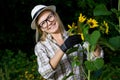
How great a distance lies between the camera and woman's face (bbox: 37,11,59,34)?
3.27 metres

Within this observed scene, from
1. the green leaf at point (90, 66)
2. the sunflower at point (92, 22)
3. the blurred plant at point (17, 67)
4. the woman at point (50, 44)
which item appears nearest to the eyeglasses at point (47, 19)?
the woman at point (50, 44)

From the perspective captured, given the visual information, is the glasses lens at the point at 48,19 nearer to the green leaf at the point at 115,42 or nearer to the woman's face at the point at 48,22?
the woman's face at the point at 48,22

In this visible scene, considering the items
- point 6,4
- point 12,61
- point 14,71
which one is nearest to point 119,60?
point 14,71

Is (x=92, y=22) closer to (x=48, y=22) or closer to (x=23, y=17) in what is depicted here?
(x=48, y=22)

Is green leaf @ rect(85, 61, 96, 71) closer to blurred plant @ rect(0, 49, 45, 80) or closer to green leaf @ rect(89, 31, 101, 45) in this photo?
green leaf @ rect(89, 31, 101, 45)

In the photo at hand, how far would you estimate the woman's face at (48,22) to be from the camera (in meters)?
3.27

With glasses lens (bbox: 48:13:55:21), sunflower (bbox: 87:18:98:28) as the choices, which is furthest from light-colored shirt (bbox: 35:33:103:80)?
sunflower (bbox: 87:18:98:28)

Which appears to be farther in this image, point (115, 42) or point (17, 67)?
point (17, 67)

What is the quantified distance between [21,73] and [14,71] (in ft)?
0.47

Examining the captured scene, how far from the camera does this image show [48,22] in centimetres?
328

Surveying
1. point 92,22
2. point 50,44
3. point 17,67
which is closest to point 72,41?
point 92,22

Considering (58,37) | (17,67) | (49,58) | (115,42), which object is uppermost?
(115,42)

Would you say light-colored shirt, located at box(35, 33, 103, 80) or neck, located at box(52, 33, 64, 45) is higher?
neck, located at box(52, 33, 64, 45)

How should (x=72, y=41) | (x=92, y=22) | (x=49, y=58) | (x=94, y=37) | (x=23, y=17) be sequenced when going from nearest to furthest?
(x=94, y=37), (x=92, y=22), (x=72, y=41), (x=49, y=58), (x=23, y=17)
